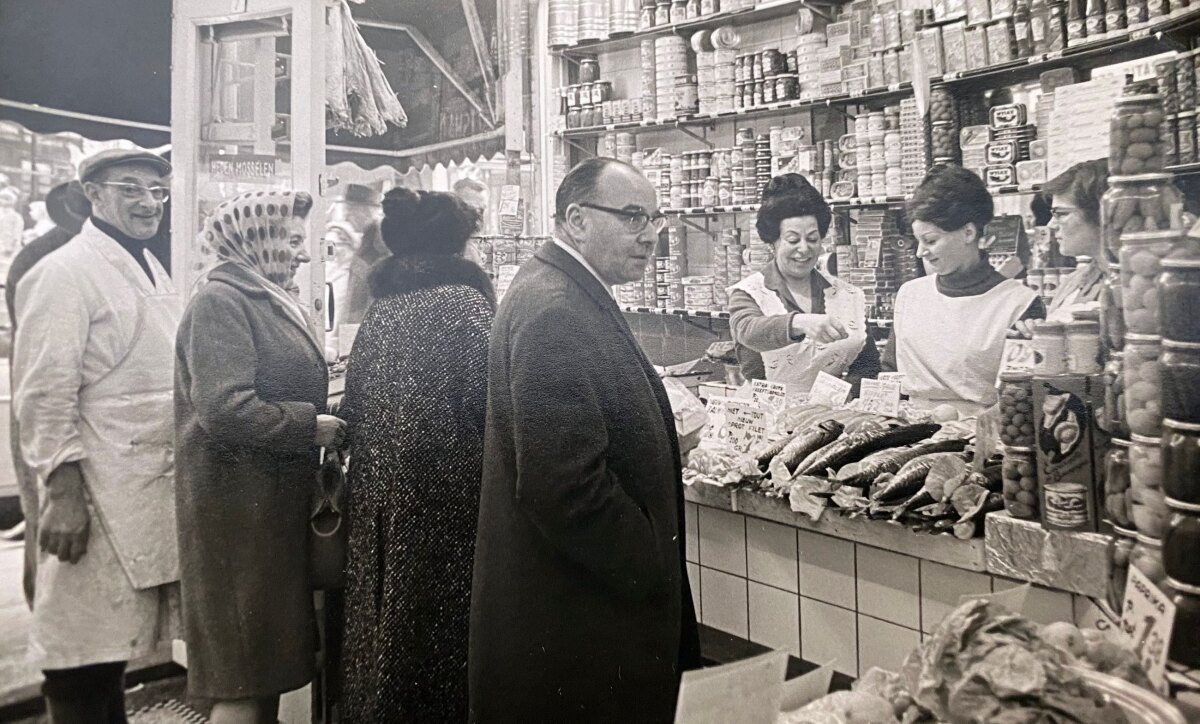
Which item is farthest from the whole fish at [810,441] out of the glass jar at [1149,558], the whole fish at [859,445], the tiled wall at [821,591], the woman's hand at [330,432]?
the woman's hand at [330,432]

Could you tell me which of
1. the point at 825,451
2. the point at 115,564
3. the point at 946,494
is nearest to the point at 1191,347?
the point at 946,494

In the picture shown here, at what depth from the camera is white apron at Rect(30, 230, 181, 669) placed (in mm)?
1882

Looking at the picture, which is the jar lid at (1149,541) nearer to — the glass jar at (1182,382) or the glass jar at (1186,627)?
the glass jar at (1186,627)

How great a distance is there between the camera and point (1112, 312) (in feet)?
5.17

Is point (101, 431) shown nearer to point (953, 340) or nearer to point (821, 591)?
point (821, 591)

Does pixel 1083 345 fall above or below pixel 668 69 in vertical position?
below

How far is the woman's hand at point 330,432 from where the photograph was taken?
1.97m

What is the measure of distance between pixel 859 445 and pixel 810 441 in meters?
0.10

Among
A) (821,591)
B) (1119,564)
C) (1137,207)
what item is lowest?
(821,591)

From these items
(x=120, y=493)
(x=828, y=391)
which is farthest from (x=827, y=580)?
(x=120, y=493)

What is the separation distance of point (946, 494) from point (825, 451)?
0.83 feet

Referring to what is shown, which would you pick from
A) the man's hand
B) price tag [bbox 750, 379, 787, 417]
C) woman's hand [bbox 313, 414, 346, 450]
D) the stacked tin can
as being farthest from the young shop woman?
the man's hand

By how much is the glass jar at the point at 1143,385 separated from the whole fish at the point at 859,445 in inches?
15.5

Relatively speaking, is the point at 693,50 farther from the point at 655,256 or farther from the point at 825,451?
the point at 825,451
